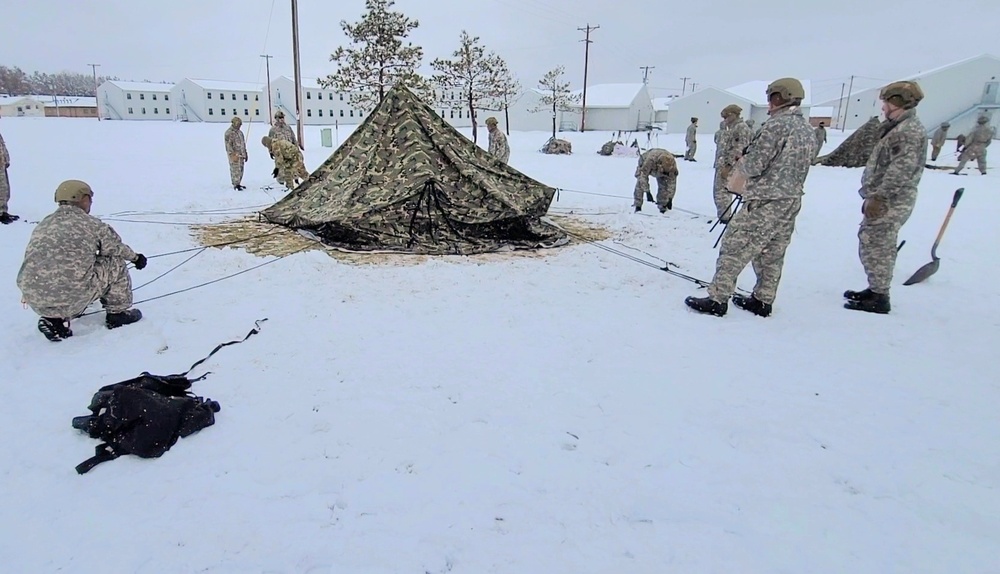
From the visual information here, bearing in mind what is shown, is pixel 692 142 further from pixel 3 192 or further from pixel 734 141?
pixel 3 192

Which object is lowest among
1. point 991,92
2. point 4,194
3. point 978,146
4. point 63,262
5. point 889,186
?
point 63,262

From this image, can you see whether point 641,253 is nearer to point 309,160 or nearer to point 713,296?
point 713,296

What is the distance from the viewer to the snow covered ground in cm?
207

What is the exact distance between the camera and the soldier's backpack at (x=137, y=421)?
2.55 m

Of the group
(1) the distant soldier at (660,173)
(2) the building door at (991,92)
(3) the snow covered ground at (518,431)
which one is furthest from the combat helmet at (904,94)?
(2) the building door at (991,92)

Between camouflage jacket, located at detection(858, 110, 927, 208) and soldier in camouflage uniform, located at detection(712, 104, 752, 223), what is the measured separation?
3.43 meters

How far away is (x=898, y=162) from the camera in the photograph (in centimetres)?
424

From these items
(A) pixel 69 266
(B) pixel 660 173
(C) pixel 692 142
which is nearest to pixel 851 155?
(C) pixel 692 142

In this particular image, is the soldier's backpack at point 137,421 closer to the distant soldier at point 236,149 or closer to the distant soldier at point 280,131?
the distant soldier at point 236,149

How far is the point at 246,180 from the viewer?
40.4 feet

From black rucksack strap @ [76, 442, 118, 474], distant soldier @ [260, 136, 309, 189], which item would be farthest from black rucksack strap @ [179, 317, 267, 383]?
distant soldier @ [260, 136, 309, 189]

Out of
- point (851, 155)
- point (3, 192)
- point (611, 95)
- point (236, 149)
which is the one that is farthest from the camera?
point (611, 95)

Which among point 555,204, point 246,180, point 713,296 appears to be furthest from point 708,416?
point 246,180

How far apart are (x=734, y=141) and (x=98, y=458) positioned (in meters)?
8.73
